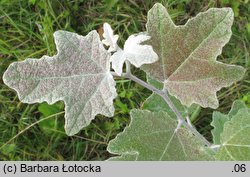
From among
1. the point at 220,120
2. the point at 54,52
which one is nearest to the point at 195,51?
the point at 220,120

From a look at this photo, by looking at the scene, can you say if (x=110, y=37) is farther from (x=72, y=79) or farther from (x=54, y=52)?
(x=54, y=52)

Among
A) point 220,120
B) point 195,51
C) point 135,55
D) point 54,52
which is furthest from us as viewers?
point 54,52

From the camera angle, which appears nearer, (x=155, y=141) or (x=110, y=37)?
(x=110, y=37)

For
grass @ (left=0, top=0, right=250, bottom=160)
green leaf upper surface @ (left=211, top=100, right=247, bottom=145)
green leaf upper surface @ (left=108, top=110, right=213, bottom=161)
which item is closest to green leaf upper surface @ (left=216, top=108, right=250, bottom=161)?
green leaf upper surface @ (left=108, top=110, right=213, bottom=161)

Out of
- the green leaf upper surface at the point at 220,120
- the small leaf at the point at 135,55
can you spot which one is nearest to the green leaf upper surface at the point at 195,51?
the small leaf at the point at 135,55

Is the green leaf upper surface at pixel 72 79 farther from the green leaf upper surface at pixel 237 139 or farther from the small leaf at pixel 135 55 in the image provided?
the green leaf upper surface at pixel 237 139

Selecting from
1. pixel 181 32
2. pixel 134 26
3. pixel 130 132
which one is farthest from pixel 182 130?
pixel 134 26
